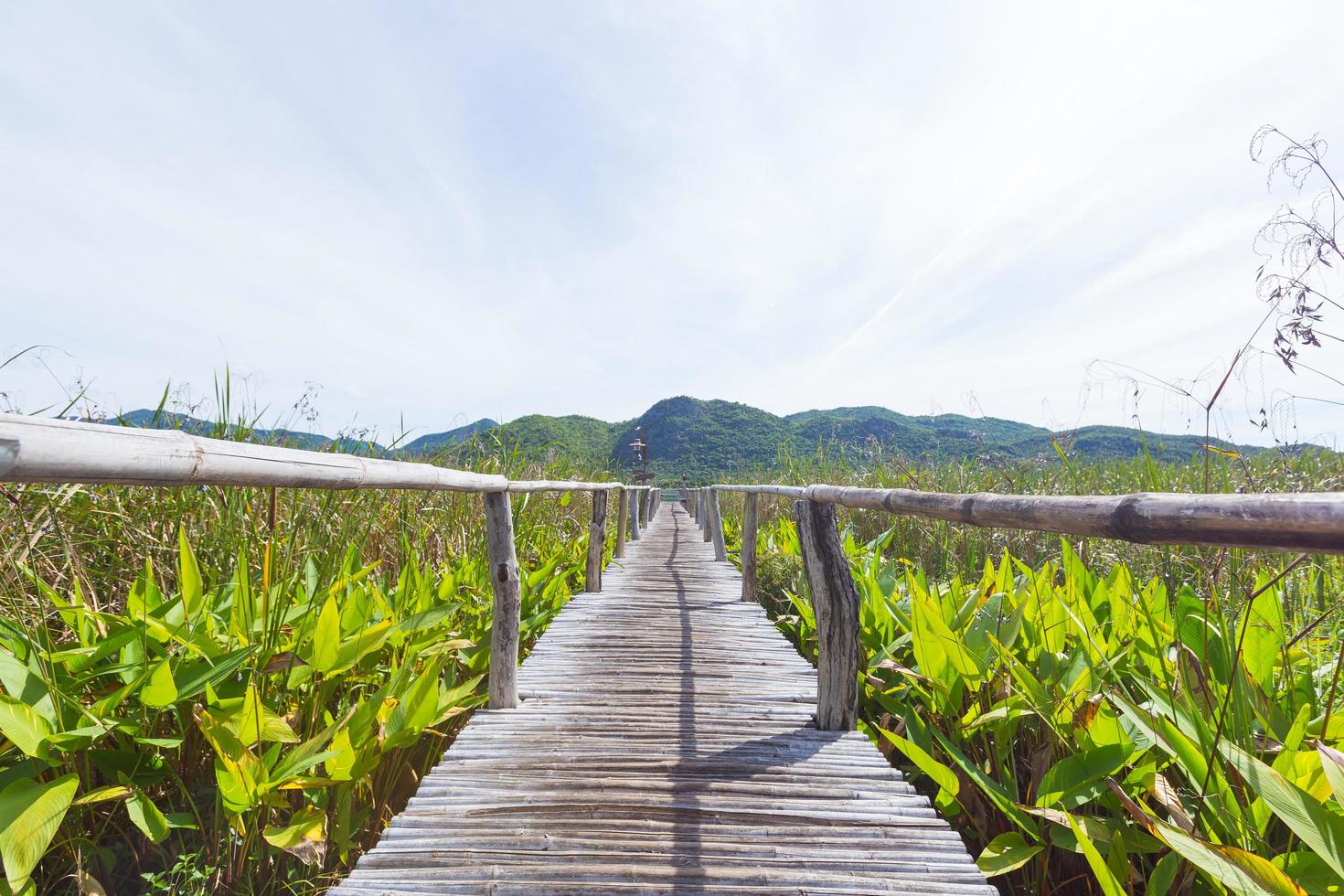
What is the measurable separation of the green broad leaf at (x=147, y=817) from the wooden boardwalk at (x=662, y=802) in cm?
53

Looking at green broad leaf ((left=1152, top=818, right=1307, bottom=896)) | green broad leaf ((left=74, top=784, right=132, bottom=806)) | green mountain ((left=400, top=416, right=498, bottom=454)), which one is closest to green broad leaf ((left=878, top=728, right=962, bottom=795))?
green broad leaf ((left=1152, top=818, right=1307, bottom=896))

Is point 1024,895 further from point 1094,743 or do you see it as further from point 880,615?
point 880,615

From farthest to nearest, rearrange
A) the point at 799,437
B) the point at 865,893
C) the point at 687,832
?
the point at 799,437, the point at 687,832, the point at 865,893

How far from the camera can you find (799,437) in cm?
4478

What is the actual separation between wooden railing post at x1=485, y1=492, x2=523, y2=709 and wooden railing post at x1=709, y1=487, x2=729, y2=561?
4530 mm

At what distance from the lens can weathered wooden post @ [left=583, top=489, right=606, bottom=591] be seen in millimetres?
4852

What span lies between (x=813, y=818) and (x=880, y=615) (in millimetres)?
1326

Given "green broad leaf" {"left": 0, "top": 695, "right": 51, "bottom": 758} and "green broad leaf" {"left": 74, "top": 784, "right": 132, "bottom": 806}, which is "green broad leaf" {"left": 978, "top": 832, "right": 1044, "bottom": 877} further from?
"green broad leaf" {"left": 0, "top": 695, "right": 51, "bottom": 758}

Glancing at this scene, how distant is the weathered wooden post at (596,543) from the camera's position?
4.85 m

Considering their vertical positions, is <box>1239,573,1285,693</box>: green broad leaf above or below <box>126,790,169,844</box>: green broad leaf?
above

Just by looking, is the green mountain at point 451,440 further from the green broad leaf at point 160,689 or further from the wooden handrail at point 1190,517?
the wooden handrail at point 1190,517

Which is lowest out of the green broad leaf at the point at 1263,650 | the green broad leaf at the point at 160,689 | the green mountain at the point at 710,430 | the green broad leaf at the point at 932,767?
the green broad leaf at the point at 932,767

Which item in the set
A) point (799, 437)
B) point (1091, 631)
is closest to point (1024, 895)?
point (1091, 631)

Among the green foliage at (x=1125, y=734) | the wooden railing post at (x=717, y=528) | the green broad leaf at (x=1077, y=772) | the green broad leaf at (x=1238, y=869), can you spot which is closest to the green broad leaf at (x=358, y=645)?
the green foliage at (x=1125, y=734)
